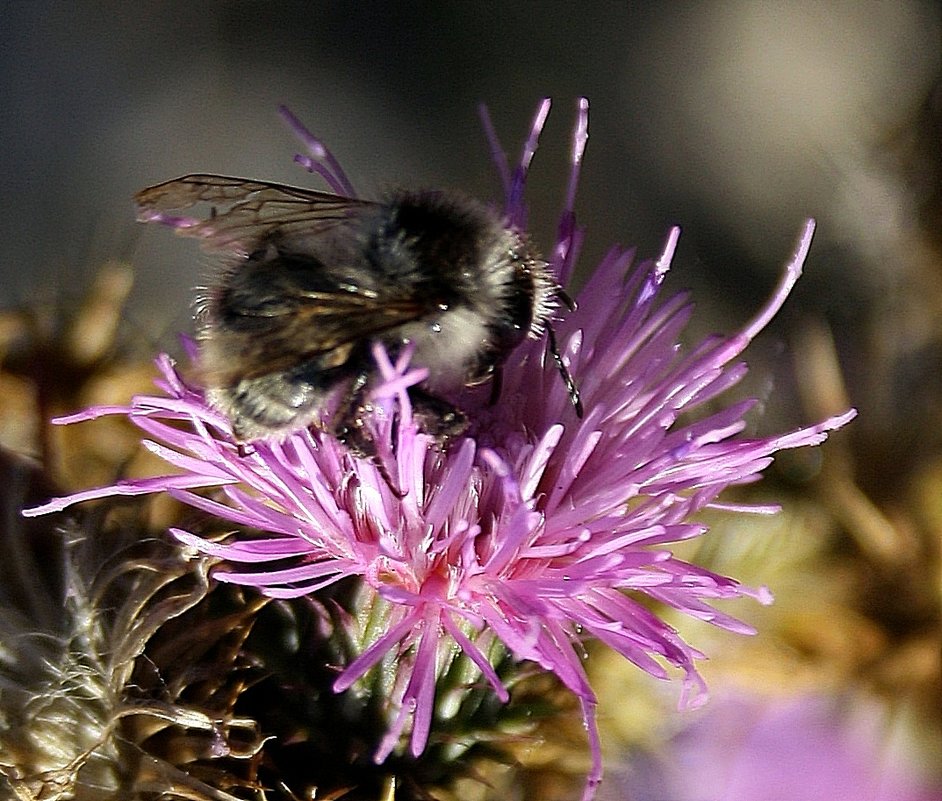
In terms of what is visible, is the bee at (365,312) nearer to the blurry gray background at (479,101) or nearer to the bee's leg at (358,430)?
the bee's leg at (358,430)

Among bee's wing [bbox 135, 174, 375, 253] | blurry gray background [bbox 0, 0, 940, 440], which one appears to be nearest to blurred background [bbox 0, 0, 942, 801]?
blurry gray background [bbox 0, 0, 940, 440]

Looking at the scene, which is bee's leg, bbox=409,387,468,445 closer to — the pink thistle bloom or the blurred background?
the pink thistle bloom

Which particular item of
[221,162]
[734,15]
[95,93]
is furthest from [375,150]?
[734,15]

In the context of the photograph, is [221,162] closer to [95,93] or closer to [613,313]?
[95,93]

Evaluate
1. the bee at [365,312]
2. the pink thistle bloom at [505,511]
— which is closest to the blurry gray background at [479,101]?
the pink thistle bloom at [505,511]

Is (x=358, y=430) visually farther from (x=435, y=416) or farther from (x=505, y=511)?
(x=505, y=511)

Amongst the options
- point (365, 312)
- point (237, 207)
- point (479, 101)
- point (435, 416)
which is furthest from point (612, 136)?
point (365, 312)
